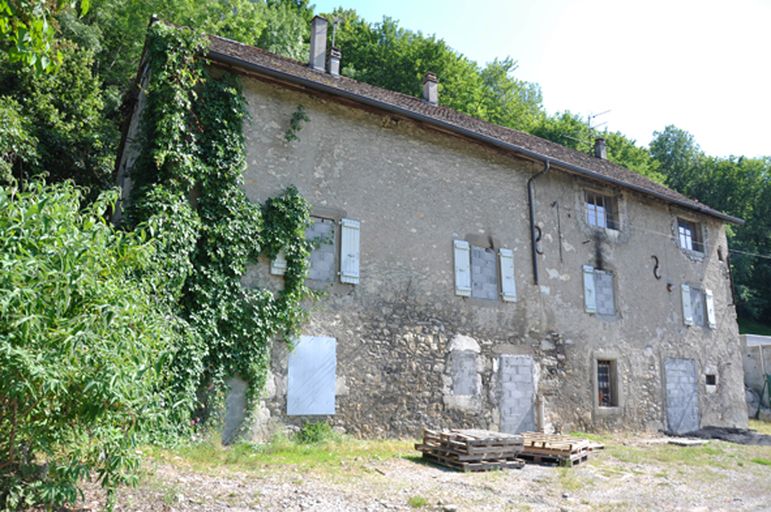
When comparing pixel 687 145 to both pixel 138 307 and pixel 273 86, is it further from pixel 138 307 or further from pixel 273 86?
pixel 138 307

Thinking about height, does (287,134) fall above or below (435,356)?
above

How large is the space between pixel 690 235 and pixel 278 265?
12979mm

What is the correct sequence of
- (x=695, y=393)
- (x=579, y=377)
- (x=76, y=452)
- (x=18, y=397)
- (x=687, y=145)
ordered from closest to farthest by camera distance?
1. (x=18, y=397)
2. (x=76, y=452)
3. (x=579, y=377)
4. (x=695, y=393)
5. (x=687, y=145)

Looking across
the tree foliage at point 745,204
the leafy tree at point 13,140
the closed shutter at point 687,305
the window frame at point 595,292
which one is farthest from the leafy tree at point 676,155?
the leafy tree at point 13,140

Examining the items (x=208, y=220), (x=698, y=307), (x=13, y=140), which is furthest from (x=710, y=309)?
(x=13, y=140)

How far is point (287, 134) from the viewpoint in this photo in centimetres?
1027

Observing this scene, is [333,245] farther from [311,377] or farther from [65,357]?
[65,357]

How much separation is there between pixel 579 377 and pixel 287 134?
8168mm

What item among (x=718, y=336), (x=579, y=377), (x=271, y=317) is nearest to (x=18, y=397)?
(x=271, y=317)

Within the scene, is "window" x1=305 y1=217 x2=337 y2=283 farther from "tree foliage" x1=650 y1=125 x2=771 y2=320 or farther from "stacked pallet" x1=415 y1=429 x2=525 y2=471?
"tree foliage" x1=650 y1=125 x2=771 y2=320

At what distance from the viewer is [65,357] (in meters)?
3.99

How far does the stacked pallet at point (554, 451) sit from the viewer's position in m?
9.07

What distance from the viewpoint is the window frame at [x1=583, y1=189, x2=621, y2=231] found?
46.9 feet

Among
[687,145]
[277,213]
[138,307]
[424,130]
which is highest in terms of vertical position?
[687,145]
